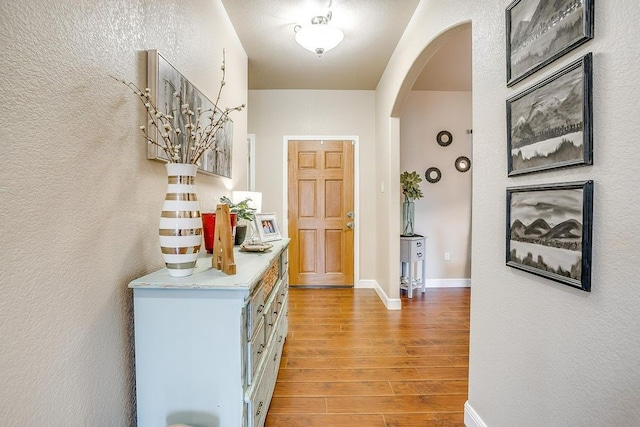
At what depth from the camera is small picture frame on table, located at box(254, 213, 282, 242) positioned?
2264mm

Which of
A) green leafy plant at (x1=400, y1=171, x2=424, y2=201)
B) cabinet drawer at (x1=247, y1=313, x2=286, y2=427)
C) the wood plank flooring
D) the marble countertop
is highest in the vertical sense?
green leafy plant at (x1=400, y1=171, x2=424, y2=201)

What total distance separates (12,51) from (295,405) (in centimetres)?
196

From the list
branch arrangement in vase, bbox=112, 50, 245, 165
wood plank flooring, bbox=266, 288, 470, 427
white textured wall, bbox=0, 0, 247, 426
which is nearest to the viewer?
white textured wall, bbox=0, 0, 247, 426

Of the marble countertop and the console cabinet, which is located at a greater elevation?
the marble countertop

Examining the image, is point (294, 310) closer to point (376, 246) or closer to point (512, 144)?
point (376, 246)

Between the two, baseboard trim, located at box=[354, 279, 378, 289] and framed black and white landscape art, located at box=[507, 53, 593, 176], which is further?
baseboard trim, located at box=[354, 279, 378, 289]

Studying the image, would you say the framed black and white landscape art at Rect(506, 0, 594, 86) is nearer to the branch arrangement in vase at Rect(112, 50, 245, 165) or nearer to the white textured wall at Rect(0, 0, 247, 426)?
the branch arrangement in vase at Rect(112, 50, 245, 165)

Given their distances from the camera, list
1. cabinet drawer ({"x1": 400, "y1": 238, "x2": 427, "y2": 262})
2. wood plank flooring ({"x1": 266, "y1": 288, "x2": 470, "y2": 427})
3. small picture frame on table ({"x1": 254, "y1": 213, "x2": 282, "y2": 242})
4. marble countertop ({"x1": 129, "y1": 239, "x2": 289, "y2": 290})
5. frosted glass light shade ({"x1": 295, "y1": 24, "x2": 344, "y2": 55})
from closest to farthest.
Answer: marble countertop ({"x1": 129, "y1": 239, "x2": 289, "y2": 290}) < wood plank flooring ({"x1": 266, "y1": 288, "x2": 470, "y2": 427}) < small picture frame on table ({"x1": 254, "y1": 213, "x2": 282, "y2": 242}) < frosted glass light shade ({"x1": 295, "y1": 24, "x2": 344, "y2": 55}) < cabinet drawer ({"x1": 400, "y1": 238, "x2": 427, "y2": 262})

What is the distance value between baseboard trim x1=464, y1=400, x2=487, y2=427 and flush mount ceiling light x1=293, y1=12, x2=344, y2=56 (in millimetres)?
2639

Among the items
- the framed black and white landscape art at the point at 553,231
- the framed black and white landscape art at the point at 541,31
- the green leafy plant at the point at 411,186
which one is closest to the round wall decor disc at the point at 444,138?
the green leafy plant at the point at 411,186

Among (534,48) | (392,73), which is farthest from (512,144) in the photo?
(392,73)

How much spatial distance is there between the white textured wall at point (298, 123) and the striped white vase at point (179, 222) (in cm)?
320

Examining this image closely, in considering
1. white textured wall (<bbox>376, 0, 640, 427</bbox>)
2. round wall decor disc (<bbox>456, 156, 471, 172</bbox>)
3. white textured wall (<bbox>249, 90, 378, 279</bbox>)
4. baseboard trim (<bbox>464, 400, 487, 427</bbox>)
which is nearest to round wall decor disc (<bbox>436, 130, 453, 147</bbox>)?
round wall decor disc (<bbox>456, 156, 471, 172</bbox>)

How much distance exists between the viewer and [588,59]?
950 mm
